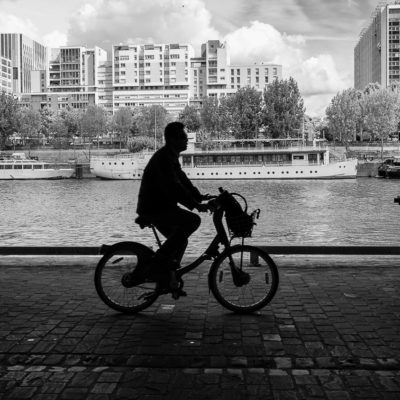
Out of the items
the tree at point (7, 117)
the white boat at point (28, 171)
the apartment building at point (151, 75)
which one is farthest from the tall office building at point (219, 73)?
the white boat at point (28, 171)

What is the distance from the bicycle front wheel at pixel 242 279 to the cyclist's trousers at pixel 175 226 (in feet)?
1.25

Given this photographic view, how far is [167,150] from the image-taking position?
5.95 metres

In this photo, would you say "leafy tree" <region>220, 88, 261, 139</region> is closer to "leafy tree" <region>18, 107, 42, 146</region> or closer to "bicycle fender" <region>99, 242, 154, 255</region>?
"leafy tree" <region>18, 107, 42, 146</region>

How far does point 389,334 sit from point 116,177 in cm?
6934

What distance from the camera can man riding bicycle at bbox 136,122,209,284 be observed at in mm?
5891

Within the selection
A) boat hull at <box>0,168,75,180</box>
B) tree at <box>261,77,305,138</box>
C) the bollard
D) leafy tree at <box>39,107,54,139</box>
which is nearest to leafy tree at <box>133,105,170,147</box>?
leafy tree at <box>39,107,54,139</box>

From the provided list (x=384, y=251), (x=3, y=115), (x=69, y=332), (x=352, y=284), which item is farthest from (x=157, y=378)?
(x=3, y=115)

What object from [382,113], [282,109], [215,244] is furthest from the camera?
[282,109]

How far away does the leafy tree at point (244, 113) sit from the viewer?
334 ft

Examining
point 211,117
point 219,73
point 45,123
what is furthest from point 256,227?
point 219,73

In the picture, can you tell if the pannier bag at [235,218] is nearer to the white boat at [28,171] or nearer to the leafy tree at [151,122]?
the white boat at [28,171]

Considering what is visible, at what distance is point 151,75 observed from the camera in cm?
17875

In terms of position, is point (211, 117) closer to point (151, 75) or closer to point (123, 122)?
point (123, 122)

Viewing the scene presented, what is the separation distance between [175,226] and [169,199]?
0.86 feet
